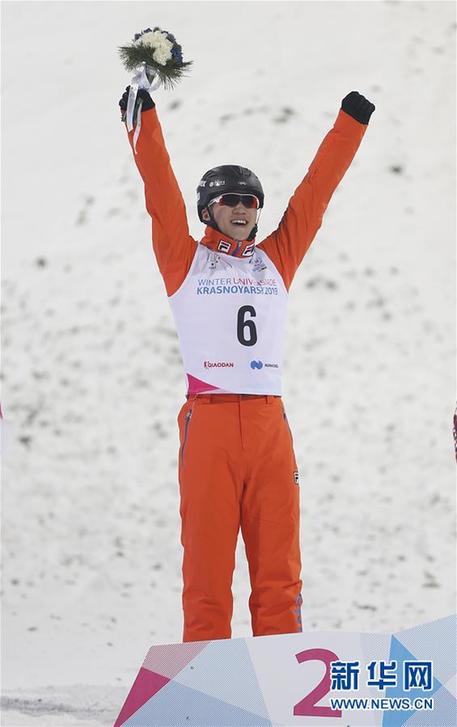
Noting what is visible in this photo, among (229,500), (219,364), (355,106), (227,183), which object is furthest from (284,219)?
(229,500)

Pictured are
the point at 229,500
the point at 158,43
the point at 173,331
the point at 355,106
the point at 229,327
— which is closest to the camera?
the point at 229,500

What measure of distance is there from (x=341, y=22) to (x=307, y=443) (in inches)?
220

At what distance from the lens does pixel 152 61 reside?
3654 millimetres

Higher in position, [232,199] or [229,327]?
[232,199]

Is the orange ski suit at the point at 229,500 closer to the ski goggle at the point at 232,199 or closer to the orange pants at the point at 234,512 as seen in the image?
the orange pants at the point at 234,512

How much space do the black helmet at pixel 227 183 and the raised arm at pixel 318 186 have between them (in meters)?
0.17

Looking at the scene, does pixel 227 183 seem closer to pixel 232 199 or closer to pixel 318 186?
pixel 232 199

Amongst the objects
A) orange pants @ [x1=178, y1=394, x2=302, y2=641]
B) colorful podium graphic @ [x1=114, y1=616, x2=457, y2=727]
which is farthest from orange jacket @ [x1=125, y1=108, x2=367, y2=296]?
colorful podium graphic @ [x1=114, y1=616, x2=457, y2=727]

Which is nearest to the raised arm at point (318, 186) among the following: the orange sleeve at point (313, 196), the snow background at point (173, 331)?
the orange sleeve at point (313, 196)

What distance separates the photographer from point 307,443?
782 cm

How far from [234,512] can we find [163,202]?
3.52ft

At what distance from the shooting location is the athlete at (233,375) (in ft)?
11.1

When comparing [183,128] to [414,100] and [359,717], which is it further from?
[359,717]

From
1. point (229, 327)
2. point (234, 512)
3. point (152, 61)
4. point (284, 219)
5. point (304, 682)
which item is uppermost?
point (152, 61)
